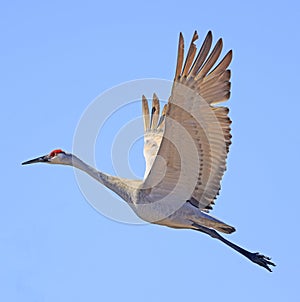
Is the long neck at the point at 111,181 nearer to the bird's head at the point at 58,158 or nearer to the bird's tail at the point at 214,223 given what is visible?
the bird's head at the point at 58,158

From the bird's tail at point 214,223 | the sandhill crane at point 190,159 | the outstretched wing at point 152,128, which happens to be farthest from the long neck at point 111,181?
the bird's tail at point 214,223

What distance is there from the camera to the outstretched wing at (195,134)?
61.2 feet

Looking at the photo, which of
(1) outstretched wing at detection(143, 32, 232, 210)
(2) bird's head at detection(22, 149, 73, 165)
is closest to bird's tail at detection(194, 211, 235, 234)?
(1) outstretched wing at detection(143, 32, 232, 210)

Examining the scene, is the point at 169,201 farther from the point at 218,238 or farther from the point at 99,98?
the point at 99,98

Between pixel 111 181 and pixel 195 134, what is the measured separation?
7.15 feet

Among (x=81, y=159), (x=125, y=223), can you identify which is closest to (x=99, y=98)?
(x=81, y=159)

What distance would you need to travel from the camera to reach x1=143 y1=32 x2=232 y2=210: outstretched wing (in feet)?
61.2

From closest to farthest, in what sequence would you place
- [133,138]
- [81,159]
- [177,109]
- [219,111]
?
[177,109]
[219,111]
[81,159]
[133,138]

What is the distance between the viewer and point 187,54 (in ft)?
62.0

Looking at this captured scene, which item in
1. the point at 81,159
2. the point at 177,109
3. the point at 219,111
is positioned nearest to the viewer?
the point at 177,109

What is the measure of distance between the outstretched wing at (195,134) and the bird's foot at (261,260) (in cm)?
147

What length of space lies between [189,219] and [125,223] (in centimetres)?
136

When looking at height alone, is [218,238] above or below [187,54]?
below

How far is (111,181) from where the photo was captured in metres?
20.2
